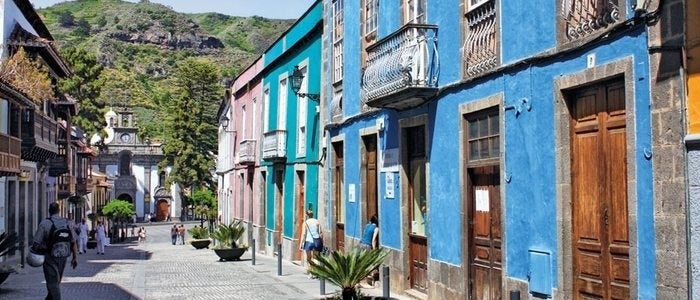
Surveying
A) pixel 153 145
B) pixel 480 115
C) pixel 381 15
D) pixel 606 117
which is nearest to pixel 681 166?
pixel 606 117

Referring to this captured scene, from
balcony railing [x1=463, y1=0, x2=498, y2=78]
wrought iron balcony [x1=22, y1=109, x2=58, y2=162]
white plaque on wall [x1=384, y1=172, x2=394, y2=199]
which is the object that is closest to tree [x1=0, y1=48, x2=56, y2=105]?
wrought iron balcony [x1=22, y1=109, x2=58, y2=162]

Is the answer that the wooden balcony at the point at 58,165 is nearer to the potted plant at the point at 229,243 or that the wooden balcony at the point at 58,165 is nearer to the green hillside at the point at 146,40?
the potted plant at the point at 229,243

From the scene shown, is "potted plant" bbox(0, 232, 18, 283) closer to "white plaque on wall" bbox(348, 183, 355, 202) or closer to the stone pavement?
the stone pavement

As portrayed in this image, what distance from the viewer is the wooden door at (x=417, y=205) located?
42.4 ft

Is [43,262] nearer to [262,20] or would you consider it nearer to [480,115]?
[480,115]

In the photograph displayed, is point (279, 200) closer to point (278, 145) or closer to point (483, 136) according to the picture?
point (278, 145)

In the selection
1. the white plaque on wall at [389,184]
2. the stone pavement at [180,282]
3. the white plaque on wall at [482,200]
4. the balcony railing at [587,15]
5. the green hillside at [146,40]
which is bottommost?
the stone pavement at [180,282]

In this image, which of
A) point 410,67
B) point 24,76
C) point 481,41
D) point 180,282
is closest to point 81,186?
point 24,76

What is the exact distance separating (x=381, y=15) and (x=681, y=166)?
8671 millimetres

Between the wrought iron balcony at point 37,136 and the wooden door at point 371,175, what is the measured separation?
1061cm

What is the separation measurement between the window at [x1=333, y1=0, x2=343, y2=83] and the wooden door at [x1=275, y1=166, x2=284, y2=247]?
6780mm

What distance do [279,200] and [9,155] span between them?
338 inches

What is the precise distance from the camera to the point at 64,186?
37.3 m

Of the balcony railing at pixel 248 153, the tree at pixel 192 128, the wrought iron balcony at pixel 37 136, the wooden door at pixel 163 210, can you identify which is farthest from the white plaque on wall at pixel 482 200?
the wooden door at pixel 163 210
